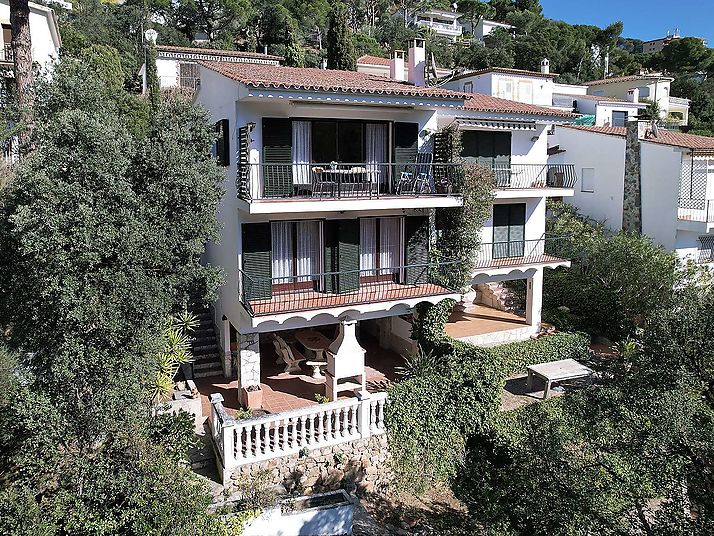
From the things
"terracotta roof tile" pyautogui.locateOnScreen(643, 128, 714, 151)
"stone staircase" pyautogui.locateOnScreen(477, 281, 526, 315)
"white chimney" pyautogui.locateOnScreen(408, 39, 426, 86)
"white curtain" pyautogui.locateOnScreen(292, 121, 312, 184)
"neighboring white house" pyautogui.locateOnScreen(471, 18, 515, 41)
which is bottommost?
"stone staircase" pyautogui.locateOnScreen(477, 281, 526, 315)

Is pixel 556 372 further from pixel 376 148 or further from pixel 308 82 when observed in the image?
pixel 308 82

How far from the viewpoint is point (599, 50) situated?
9750 centimetres

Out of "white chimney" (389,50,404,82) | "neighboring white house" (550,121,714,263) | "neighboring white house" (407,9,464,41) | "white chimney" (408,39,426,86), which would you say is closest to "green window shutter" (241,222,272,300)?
"white chimney" (408,39,426,86)

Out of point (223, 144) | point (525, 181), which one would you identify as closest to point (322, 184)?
point (223, 144)

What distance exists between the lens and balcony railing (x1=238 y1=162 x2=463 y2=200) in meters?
18.7

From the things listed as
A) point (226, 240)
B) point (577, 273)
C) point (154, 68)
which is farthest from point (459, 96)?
point (154, 68)

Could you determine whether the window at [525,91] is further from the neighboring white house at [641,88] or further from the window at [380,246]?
the neighboring white house at [641,88]

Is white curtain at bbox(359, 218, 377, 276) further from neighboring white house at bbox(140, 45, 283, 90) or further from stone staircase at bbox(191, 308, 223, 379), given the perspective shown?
neighboring white house at bbox(140, 45, 283, 90)

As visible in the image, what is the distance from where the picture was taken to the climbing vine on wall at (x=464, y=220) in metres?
21.9

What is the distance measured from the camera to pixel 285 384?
68.9ft

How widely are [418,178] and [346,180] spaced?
9.39ft

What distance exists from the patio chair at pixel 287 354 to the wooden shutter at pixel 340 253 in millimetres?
3386

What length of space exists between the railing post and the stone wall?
300 mm

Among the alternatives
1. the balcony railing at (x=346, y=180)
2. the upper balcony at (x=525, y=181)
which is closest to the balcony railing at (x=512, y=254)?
the upper balcony at (x=525, y=181)
